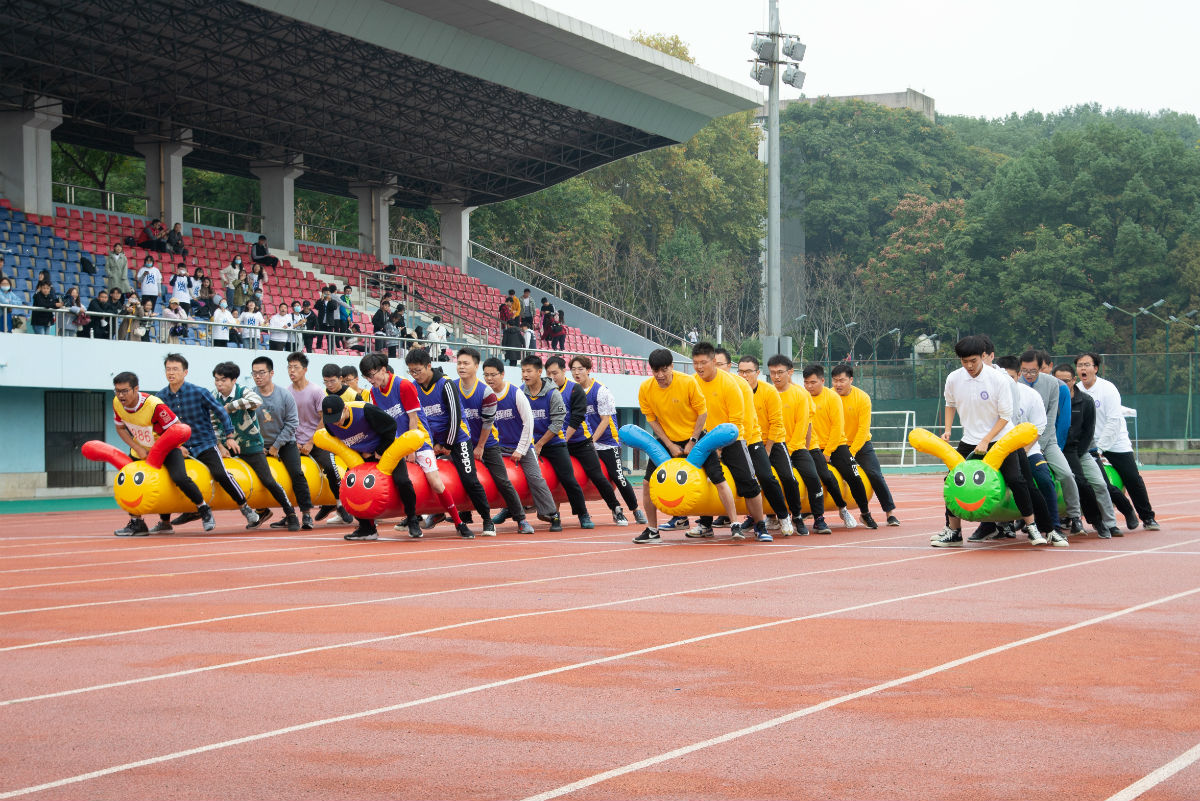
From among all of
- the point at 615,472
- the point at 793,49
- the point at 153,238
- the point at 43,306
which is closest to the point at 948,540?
the point at 615,472

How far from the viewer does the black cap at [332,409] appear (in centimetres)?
1462

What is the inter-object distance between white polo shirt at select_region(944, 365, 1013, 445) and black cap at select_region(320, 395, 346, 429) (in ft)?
20.3

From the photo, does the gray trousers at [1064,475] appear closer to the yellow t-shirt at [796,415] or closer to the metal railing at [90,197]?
the yellow t-shirt at [796,415]

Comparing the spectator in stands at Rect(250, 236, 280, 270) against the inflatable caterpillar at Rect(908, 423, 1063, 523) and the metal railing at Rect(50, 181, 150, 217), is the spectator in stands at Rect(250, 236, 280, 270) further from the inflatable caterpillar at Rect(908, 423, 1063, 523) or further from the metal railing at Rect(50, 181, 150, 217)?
the inflatable caterpillar at Rect(908, 423, 1063, 523)

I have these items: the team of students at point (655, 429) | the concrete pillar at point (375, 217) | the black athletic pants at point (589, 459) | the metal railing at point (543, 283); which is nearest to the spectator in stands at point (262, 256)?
the concrete pillar at point (375, 217)

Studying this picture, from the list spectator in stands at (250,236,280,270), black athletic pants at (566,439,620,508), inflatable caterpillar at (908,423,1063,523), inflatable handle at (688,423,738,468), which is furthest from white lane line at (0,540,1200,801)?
spectator in stands at (250,236,280,270)

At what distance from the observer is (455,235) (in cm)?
4528

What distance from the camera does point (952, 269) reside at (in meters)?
69.6

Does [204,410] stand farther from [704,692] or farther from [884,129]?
[884,129]

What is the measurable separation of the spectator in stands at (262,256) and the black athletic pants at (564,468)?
2059cm

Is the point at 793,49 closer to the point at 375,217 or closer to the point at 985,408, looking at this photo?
the point at 375,217

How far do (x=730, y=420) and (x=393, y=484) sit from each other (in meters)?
3.54

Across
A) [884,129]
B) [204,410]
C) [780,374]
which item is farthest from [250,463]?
[884,129]

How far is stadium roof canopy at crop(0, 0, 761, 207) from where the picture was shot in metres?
29.5
